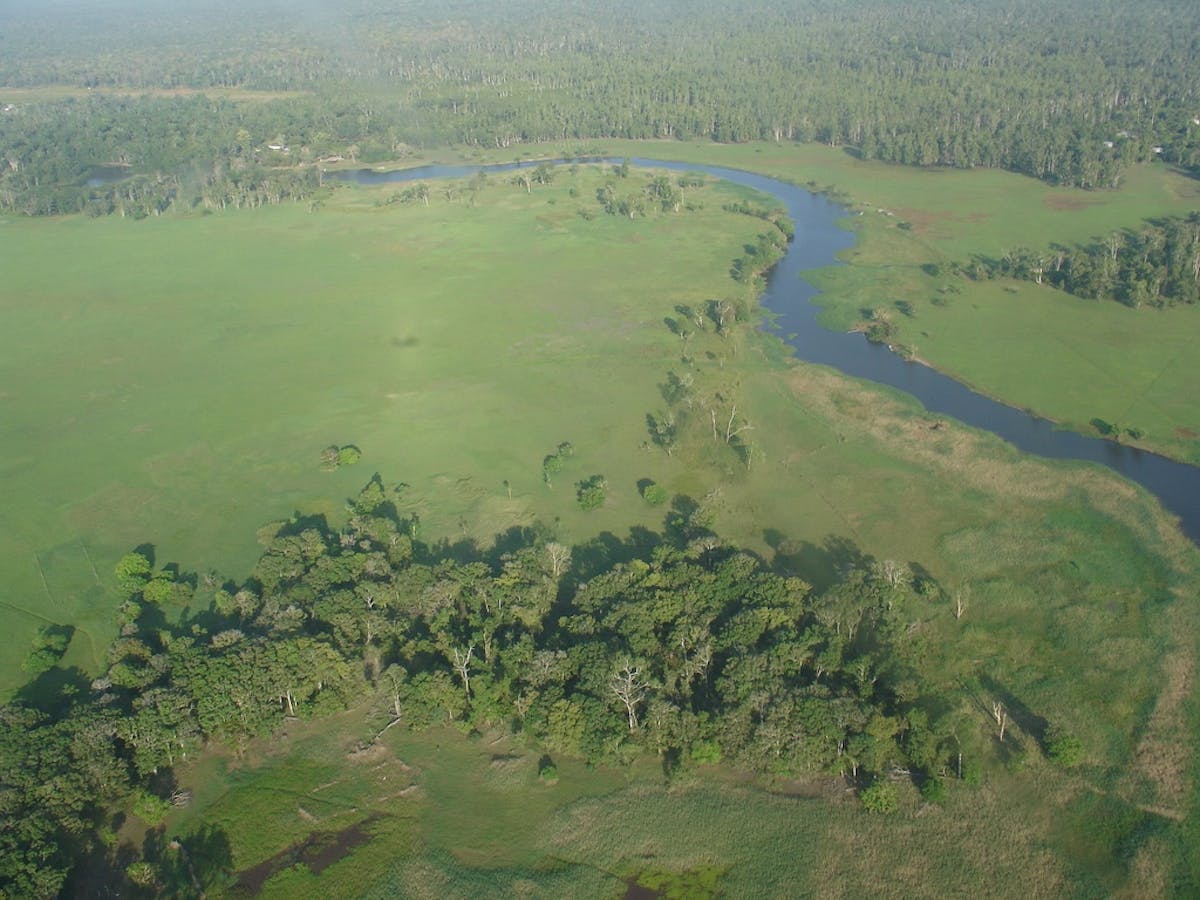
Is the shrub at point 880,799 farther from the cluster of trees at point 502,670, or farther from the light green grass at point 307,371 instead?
the light green grass at point 307,371

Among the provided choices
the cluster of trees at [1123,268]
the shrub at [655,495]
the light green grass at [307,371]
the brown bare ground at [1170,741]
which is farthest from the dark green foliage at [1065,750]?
the cluster of trees at [1123,268]

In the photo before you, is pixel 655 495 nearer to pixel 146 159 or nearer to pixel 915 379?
pixel 915 379

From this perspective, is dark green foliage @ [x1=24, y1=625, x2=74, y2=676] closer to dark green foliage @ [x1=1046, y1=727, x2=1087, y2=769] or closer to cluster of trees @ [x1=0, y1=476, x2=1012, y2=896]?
cluster of trees @ [x1=0, y1=476, x2=1012, y2=896]

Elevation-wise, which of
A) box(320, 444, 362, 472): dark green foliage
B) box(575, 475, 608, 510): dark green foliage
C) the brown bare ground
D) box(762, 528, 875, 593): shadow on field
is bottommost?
the brown bare ground

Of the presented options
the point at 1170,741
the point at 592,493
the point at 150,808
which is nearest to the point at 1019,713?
the point at 1170,741

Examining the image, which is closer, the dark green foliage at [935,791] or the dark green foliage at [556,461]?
the dark green foliage at [935,791]

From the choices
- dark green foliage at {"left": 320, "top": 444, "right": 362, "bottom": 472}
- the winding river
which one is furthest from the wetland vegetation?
the winding river

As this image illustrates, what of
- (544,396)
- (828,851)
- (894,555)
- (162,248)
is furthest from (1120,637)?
(162,248)
